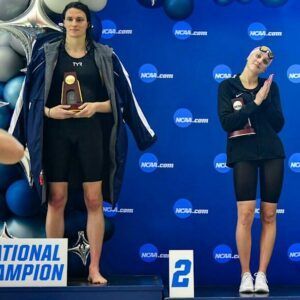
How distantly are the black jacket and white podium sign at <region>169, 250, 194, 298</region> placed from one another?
2.89 ft

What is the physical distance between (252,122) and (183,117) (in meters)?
0.51

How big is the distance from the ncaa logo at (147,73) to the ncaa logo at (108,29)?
0.32m

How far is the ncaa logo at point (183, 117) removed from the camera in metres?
4.24

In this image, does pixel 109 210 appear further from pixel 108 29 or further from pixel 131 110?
pixel 108 29

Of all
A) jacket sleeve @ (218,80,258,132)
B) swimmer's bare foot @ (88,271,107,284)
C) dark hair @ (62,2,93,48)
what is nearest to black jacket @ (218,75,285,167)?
jacket sleeve @ (218,80,258,132)

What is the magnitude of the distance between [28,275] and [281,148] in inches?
73.5

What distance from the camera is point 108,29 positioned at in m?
4.21

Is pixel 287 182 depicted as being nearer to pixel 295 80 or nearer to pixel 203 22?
pixel 295 80

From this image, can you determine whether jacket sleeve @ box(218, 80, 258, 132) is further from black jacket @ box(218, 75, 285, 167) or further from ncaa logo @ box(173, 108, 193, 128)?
ncaa logo @ box(173, 108, 193, 128)

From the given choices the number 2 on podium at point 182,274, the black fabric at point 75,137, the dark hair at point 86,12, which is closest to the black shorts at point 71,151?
the black fabric at point 75,137

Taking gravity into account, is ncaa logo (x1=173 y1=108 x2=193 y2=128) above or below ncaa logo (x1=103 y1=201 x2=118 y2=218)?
above

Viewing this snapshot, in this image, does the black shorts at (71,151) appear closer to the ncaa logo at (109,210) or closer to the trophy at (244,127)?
the ncaa logo at (109,210)

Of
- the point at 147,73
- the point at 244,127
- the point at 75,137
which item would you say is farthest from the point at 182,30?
the point at 75,137

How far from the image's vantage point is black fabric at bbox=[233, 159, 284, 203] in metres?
3.97
